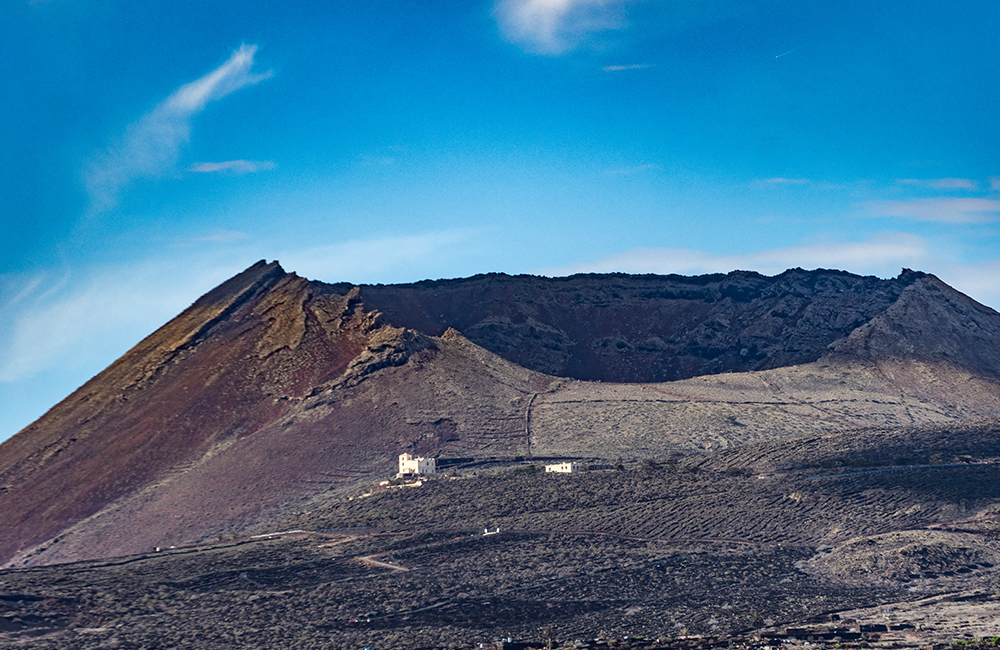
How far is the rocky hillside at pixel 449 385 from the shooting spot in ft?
286

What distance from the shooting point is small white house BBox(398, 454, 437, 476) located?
84312 millimetres

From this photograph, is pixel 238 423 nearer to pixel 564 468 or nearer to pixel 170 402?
pixel 170 402

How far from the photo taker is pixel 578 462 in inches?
3455

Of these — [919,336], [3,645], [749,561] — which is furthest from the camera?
[919,336]

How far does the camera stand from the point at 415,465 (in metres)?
84.5

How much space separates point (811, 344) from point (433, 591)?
7731cm

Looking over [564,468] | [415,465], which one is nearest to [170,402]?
[415,465]

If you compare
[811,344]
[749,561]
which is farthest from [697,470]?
[811,344]

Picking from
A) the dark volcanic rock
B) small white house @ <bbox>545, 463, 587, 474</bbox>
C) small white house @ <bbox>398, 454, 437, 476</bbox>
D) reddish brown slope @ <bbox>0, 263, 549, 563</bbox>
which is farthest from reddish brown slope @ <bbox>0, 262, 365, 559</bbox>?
small white house @ <bbox>545, 463, 587, 474</bbox>

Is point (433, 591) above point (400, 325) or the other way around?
the other way around

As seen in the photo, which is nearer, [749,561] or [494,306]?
[749,561]

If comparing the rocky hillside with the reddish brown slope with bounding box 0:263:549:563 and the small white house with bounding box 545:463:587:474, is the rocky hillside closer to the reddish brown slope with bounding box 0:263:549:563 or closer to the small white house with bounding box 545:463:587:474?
the reddish brown slope with bounding box 0:263:549:563

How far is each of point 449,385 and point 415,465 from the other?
55.5ft

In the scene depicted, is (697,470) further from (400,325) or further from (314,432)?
(400,325)
